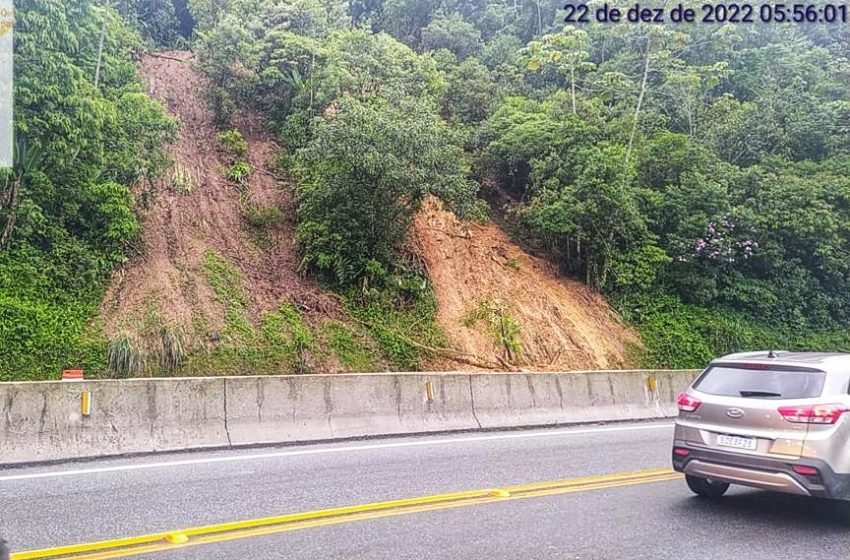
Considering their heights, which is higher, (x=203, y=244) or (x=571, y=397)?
(x=203, y=244)

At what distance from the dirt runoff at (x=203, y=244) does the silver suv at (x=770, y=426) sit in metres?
11.2

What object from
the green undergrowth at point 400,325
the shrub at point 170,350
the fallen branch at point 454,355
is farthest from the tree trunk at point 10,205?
the fallen branch at point 454,355

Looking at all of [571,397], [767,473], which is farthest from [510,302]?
[767,473]

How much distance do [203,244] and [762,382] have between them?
14564 mm

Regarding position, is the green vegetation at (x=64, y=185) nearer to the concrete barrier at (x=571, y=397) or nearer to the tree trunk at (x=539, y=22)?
the concrete barrier at (x=571, y=397)

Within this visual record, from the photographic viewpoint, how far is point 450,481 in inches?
312

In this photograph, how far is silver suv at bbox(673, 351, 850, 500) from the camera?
618cm

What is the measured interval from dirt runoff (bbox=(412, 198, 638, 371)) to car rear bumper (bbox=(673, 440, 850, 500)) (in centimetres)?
1030

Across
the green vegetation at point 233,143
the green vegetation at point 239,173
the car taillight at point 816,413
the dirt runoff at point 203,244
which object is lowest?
the car taillight at point 816,413

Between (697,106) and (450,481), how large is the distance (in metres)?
27.8

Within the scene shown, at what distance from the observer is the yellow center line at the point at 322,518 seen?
17.2ft

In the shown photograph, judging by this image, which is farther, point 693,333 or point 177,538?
point 693,333

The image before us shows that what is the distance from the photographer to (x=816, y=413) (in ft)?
20.7

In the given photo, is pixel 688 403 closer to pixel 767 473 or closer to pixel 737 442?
pixel 737 442
